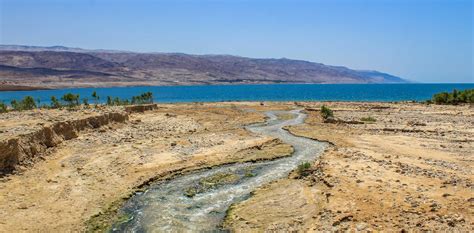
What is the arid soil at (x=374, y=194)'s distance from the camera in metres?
17.2

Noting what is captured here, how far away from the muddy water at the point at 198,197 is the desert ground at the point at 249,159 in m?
0.85

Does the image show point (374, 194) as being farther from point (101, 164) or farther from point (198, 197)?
point (101, 164)

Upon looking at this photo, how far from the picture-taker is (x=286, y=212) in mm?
19500

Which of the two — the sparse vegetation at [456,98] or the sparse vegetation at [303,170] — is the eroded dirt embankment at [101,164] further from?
the sparse vegetation at [456,98]

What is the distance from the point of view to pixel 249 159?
3191cm

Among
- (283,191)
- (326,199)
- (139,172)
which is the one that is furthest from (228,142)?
(326,199)

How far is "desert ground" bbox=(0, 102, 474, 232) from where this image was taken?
1820 centimetres

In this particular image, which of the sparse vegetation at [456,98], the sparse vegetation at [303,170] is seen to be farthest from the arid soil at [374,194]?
the sparse vegetation at [456,98]

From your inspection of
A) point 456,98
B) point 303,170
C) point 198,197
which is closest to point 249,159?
point 303,170

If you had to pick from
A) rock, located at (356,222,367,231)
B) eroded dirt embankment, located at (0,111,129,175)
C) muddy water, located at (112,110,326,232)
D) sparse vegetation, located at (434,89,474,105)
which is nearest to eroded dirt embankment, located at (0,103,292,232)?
eroded dirt embankment, located at (0,111,129,175)

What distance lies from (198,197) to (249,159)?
9431 millimetres

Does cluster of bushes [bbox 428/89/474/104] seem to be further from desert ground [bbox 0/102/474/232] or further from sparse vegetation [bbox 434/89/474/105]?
desert ground [bbox 0/102/474/232]

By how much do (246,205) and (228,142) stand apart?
1737 centimetres

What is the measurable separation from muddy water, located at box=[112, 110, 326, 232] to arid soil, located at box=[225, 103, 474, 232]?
48.3 inches
